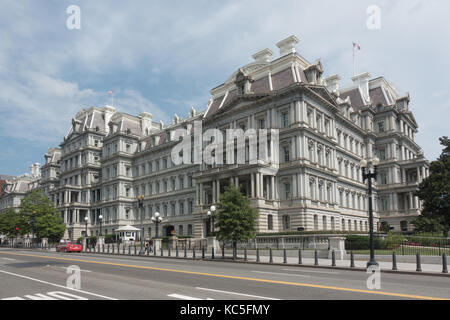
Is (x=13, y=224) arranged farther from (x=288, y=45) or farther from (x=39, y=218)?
(x=288, y=45)

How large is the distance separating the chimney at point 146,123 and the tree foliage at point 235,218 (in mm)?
51988

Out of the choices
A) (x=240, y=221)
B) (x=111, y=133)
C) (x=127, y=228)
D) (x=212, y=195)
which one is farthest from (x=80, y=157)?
(x=240, y=221)

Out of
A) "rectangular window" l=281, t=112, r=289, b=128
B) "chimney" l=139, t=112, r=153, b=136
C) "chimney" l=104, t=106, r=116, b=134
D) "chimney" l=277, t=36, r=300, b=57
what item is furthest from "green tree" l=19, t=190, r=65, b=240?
"chimney" l=277, t=36, r=300, b=57

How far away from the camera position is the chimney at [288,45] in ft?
161

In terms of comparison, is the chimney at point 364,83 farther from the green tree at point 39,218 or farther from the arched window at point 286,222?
the green tree at point 39,218

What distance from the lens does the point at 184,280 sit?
14211 millimetres

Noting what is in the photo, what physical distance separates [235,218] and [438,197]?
26813 mm

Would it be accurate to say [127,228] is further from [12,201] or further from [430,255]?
[12,201]

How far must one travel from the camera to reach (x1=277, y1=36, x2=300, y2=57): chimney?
49.2 m

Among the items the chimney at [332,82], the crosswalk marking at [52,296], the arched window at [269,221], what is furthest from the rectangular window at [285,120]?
the crosswalk marking at [52,296]

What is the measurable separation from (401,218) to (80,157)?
207 ft

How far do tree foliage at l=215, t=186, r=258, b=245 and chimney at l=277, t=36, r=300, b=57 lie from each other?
2649cm

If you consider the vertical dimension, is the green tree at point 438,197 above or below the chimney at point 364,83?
below

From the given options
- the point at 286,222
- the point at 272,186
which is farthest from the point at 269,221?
the point at 272,186
